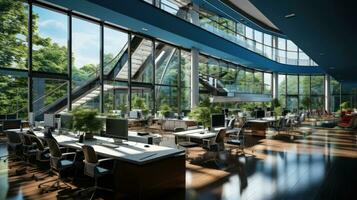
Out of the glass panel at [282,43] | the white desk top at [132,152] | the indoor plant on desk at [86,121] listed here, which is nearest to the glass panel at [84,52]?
the indoor plant on desk at [86,121]

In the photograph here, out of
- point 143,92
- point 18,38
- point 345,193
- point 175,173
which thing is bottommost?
point 345,193

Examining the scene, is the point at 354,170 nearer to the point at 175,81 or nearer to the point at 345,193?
the point at 345,193

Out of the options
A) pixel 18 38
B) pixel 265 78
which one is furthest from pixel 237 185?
pixel 265 78

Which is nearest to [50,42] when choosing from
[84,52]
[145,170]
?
[84,52]

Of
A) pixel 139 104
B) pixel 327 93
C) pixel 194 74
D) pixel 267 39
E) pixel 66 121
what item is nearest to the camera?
pixel 66 121

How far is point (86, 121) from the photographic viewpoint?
5.28 m

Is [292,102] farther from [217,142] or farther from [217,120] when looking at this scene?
[217,142]

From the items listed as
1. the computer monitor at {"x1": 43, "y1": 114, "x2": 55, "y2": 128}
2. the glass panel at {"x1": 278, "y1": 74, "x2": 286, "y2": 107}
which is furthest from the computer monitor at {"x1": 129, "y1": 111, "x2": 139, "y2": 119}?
the glass panel at {"x1": 278, "y1": 74, "x2": 286, "y2": 107}

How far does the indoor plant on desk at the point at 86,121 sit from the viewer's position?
522 centimetres

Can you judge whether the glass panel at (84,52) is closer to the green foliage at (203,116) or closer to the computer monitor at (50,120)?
the computer monitor at (50,120)

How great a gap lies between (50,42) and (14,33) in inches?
50.9

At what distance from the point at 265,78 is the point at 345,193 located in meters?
22.2

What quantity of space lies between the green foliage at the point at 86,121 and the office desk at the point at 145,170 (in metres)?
0.78

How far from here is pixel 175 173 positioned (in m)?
4.43
